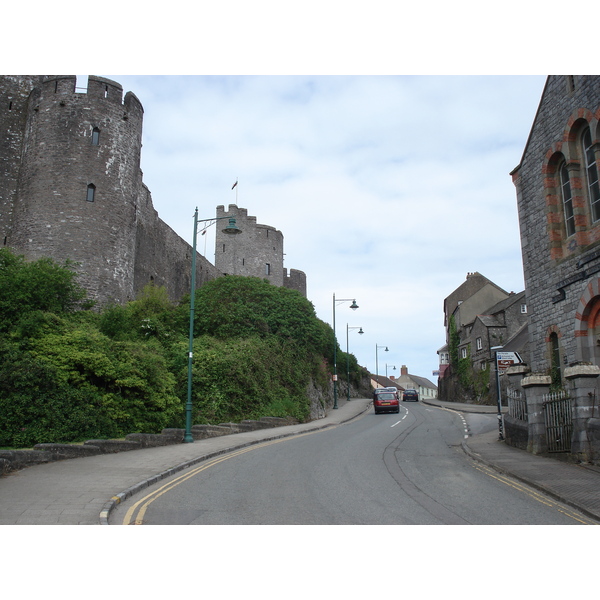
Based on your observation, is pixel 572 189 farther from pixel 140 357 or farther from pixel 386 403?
pixel 386 403

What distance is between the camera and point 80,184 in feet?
89.5

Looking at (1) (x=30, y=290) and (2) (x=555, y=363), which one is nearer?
(2) (x=555, y=363)

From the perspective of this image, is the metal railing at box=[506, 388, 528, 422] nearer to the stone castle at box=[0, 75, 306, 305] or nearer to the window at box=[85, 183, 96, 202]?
the stone castle at box=[0, 75, 306, 305]

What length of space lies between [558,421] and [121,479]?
34.4 feet

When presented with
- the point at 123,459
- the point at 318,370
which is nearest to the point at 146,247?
the point at 318,370

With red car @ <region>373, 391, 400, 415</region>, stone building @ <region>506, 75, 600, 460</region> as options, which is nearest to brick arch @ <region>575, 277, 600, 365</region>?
stone building @ <region>506, 75, 600, 460</region>

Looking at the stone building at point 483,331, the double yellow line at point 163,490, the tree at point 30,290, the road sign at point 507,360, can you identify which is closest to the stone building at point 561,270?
the road sign at point 507,360

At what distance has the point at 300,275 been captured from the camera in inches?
2714

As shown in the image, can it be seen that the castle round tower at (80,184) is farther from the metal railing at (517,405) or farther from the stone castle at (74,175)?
the metal railing at (517,405)

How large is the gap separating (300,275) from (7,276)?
52.1 meters

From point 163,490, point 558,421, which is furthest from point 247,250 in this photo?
point 163,490

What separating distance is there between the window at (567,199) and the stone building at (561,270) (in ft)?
0.10
